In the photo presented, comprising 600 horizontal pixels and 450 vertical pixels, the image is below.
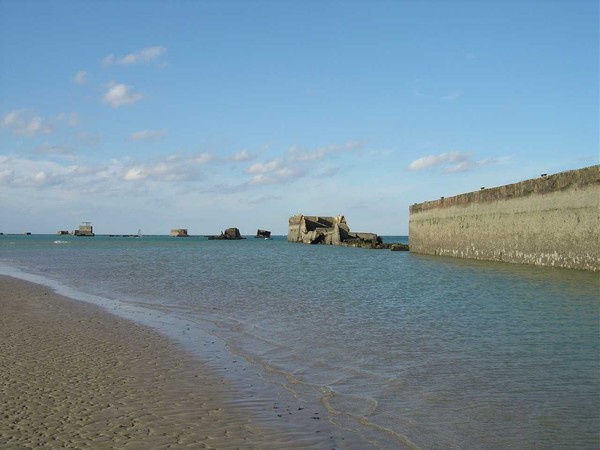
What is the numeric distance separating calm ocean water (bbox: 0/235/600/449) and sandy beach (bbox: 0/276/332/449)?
0.66 m

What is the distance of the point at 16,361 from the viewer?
23.6ft

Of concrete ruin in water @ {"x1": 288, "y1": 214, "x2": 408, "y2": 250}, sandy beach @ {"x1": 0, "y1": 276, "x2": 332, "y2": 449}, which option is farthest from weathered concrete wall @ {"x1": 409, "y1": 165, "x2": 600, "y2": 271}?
concrete ruin in water @ {"x1": 288, "y1": 214, "x2": 408, "y2": 250}

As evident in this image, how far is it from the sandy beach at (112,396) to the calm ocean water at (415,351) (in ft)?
2.18

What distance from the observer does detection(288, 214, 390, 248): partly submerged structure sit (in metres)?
72.3

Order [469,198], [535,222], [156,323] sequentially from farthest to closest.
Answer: [469,198] < [535,222] < [156,323]

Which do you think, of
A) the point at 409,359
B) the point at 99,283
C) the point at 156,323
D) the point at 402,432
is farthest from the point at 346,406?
the point at 99,283

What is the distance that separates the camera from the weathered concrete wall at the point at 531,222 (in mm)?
22188

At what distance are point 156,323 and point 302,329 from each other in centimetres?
313

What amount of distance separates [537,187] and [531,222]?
5.98ft

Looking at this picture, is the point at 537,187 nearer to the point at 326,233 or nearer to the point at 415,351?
the point at 415,351

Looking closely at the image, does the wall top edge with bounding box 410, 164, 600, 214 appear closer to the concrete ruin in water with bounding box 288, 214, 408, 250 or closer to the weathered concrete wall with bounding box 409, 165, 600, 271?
the weathered concrete wall with bounding box 409, 165, 600, 271

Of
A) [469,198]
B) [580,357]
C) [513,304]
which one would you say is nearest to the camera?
[580,357]

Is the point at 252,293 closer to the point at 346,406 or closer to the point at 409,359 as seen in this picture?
the point at 409,359

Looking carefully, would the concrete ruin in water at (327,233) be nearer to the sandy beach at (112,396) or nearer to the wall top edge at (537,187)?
the wall top edge at (537,187)
